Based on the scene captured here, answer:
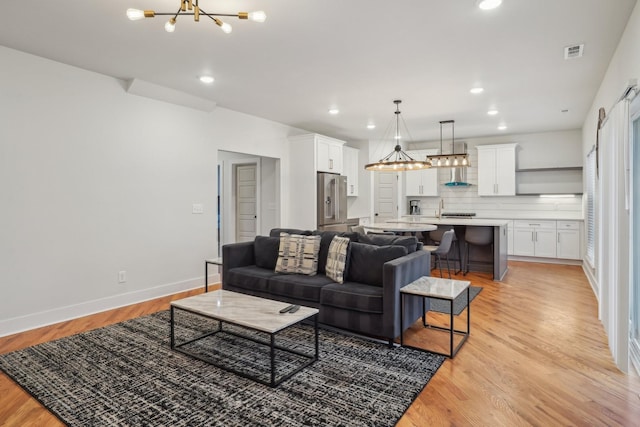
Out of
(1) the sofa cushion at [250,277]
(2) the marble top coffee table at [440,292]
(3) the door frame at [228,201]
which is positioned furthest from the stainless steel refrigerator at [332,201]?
(2) the marble top coffee table at [440,292]

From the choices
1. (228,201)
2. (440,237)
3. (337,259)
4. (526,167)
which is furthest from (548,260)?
(228,201)

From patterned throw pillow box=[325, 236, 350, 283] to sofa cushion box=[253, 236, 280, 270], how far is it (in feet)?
2.56

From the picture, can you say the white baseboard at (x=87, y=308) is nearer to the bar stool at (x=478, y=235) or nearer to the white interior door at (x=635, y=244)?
the bar stool at (x=478, y=235)

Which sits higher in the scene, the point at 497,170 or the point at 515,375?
the point at 497,170

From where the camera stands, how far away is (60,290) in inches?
151

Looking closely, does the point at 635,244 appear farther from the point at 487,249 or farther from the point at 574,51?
the point at 487,249

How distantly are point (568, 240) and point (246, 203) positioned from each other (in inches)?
245

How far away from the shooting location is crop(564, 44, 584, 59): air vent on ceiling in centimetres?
337

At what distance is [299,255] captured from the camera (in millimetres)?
3936

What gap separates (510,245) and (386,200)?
2.76m

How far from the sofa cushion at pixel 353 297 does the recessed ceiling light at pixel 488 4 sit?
90.9 inches

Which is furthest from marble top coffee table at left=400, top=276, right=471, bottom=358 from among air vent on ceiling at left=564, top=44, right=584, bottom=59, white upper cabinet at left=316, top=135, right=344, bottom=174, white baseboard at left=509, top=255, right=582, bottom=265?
white baseboard at left=509, top=255, right=582, bottom=265

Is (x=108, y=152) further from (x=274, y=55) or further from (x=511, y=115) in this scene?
(x=511, y=115)

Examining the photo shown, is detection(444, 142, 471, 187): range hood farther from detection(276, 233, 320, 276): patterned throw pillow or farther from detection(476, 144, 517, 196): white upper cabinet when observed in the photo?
detection(276, 233, 320, 276): patterned throw pillow
